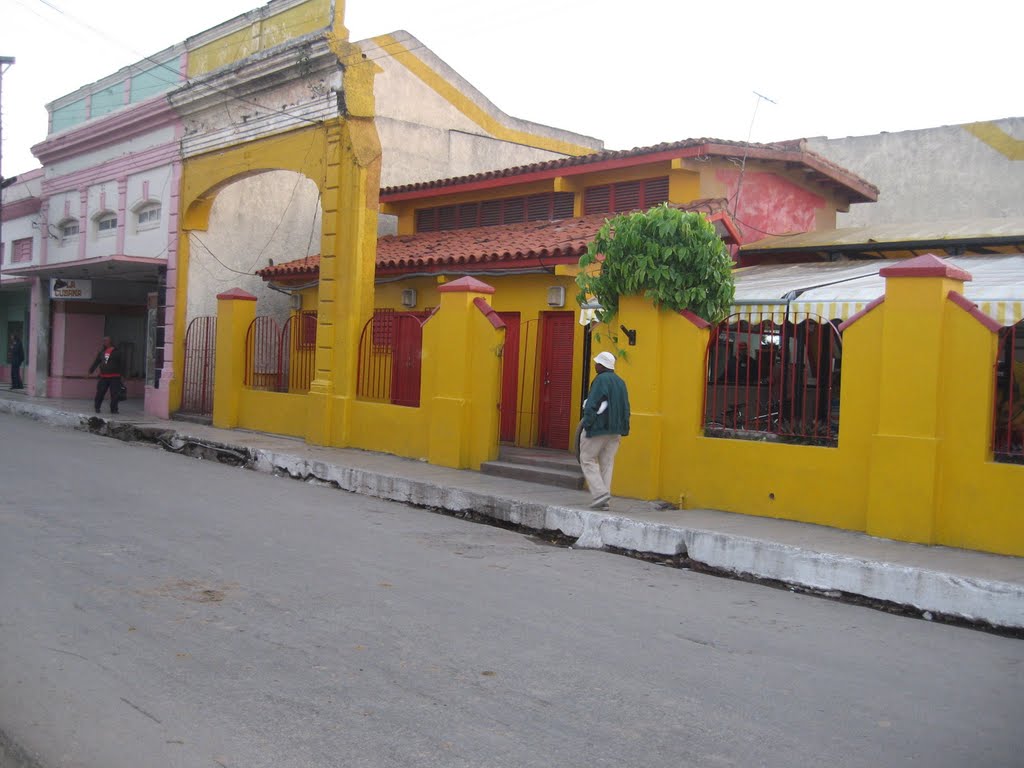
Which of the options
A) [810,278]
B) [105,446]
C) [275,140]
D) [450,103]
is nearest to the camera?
[810,278]

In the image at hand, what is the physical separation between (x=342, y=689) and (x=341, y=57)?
43.2ft

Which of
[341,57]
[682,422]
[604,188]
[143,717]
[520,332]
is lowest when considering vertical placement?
[143,717]

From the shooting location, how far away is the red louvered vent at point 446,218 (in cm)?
1919

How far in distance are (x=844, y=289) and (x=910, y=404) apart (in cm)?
259

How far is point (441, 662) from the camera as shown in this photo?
5.31 m

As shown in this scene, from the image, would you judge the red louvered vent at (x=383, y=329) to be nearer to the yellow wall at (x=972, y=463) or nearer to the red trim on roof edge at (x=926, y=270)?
the red trim on roof edge at (x=926, y=270)

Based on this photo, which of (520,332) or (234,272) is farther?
(234,272)

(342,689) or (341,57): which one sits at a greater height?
(341,57)

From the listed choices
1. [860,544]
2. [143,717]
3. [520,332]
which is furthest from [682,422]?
[143,717]

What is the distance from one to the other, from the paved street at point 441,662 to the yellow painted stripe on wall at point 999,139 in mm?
15975

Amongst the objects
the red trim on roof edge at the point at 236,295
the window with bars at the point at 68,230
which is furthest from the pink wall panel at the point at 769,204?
the window with bars at the point at 68,230

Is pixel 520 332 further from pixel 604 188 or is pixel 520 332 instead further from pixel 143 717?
pixel 143 717

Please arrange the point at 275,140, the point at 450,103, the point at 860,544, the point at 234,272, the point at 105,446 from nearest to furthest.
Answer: the point at 860,544 → the point at 105,446 → the point at 275,140 → the point at 234,272 → the point at 450,103

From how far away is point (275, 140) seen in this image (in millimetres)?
17578
